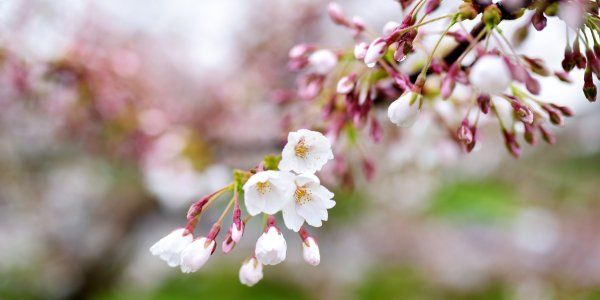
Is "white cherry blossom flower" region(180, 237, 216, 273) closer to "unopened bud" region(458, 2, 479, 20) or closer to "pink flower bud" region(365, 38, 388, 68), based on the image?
"pink flower bud" region(365, 38, 388, 68)

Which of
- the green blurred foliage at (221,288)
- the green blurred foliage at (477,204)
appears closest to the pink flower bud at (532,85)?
the green blurred foliage at (221,288)

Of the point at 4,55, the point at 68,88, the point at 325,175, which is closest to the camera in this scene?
the point at 325,175

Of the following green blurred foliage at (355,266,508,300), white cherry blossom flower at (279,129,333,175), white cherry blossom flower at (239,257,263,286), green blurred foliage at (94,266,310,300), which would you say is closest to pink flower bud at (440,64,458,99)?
white cherry blossom flower at (279,129,333,175)

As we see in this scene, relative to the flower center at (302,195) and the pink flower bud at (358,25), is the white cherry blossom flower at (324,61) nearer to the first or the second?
the pink flower bud at (358,25)

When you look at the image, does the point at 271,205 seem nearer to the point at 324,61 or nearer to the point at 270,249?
the point at 270,249

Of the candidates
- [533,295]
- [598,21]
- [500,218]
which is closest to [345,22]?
[598,21]

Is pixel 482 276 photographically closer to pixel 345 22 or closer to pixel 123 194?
pixel 123 194
